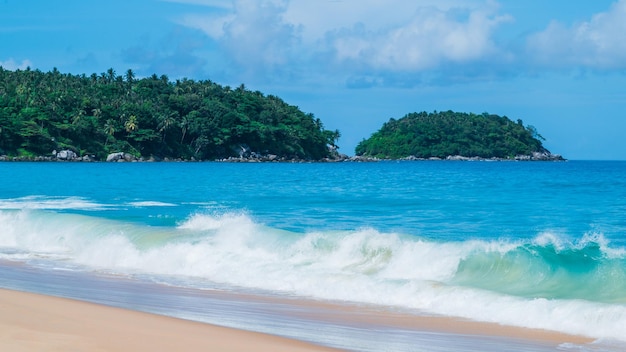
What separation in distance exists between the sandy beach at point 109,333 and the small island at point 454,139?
160m

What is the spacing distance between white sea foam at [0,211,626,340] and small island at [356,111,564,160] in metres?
152

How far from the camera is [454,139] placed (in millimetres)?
176750

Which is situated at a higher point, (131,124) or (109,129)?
(131,124)

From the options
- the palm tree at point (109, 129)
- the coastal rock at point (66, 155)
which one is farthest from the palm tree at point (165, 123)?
the coastal rock at point (66, 155)

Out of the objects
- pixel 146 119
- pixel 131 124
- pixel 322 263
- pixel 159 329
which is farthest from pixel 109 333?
pixel 146 119

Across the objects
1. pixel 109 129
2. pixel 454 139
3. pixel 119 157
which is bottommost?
pixel 119 157

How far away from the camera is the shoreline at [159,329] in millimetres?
7336

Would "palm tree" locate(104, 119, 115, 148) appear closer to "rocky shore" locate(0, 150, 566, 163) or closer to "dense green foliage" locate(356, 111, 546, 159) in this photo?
"rocky shore" locate(0, 150, 566, 163)

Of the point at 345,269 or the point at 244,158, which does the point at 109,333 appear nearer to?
the point at 345,269

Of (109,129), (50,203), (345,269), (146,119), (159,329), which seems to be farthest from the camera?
(146,119)

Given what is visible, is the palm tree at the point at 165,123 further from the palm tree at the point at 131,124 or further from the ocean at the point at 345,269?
the ocean at the point at 345,269

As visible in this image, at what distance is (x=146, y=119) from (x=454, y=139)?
3505 inches

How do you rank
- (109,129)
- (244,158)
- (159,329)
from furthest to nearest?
1. (244,158)
2. (109,129)
3. (159,329)

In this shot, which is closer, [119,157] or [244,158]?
[119,157]
